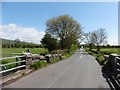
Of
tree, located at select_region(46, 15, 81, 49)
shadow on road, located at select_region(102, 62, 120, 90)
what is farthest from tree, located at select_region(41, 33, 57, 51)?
shadow on road, located at select_region(102, 62, 120, 90)

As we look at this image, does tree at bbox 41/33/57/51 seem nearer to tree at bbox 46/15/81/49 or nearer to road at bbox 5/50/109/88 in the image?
tree at bbox 46/15/81/49

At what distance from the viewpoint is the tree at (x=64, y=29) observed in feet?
225

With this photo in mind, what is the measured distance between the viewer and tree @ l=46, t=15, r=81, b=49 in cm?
6844

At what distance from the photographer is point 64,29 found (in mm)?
68250

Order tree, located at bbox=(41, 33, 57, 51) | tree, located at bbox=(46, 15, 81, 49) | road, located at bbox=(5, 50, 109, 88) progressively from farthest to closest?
tree, located at bbox=(46, 15, 81, 49), tree, located at bbox=(41, 33, 57, 51), road, located at bbox=(5, 50, 109, 88)

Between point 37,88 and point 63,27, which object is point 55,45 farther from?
→ point 37,88

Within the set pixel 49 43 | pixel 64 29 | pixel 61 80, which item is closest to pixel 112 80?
pixel 61 80

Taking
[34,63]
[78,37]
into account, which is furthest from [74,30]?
[34,63]

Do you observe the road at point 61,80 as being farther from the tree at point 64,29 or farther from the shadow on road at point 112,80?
the tree at point 64,29

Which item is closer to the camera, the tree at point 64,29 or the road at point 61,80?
the road at point 61,80

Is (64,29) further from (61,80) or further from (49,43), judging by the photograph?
(61,80)

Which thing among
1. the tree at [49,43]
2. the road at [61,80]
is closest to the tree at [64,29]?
the tree at [49,43]

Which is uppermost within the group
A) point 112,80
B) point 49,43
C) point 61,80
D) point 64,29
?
point 64,29

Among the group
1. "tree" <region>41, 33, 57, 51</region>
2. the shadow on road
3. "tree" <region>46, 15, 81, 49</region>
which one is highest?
"tree" <region>46, 15, 81, 49</region>
